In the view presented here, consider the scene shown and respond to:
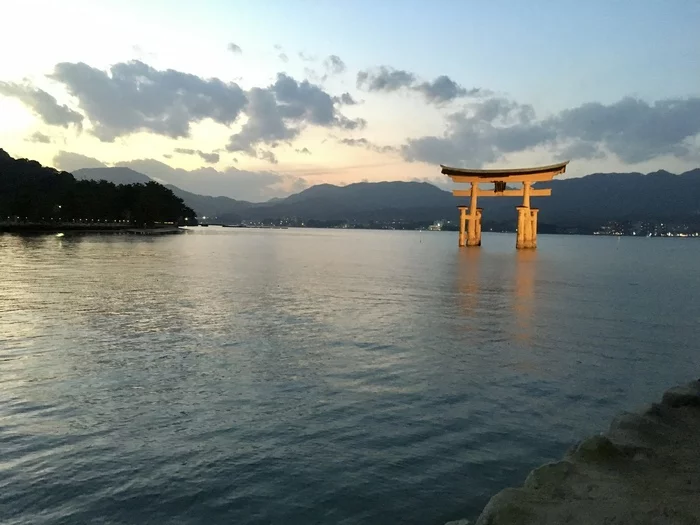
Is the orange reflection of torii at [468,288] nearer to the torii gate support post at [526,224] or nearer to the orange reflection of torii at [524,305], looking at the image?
the orange reflection of torii at [524,305]

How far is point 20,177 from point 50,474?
638 feet

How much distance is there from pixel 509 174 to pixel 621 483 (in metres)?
76.5

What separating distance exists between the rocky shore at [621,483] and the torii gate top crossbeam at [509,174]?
7051 cm

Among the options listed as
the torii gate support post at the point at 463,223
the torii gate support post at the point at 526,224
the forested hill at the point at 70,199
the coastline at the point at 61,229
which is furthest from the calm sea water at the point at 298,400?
the forested hill at the point at 70,199

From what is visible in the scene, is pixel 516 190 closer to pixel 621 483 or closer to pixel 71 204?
pixel 621 483

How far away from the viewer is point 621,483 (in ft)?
20.2

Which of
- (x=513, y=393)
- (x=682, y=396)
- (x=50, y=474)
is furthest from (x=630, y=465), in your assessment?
(x=50, y=474)

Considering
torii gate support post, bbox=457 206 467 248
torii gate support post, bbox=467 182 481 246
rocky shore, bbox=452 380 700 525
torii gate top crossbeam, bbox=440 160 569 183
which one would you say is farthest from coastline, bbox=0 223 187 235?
rocky shore, bbox=452 380 700 525

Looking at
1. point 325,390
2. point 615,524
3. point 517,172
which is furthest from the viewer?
point 517,172

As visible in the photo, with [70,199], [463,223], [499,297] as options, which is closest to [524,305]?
[499,297]

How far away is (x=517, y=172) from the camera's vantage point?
76562 millimetres

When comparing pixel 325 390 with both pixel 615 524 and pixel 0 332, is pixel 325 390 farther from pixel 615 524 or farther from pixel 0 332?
pixel 0 332

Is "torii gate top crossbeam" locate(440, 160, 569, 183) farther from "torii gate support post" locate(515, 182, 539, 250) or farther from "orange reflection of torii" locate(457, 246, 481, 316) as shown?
"orange reflection of torii" locate(457, 246, 481, 316)

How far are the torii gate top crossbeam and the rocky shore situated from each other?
7051 cm
